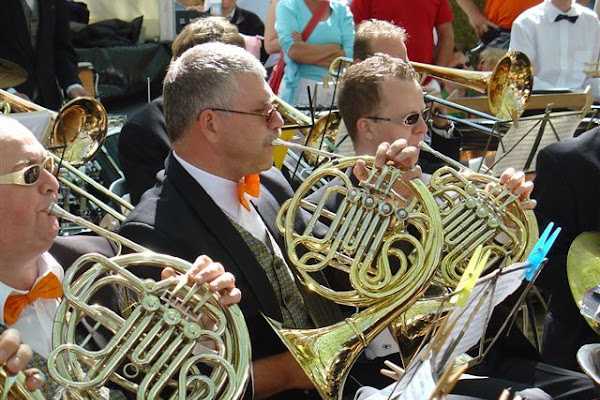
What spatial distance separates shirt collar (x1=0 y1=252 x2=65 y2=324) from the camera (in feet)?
7.45

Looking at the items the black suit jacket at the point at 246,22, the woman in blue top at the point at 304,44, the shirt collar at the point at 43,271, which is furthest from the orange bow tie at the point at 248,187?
the black suit jacket at the point at 246,22

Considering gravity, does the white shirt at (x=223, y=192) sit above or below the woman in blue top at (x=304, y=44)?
above

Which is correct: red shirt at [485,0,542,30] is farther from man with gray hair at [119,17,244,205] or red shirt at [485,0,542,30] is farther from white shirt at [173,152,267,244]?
white shirt at [173,152,267,244]

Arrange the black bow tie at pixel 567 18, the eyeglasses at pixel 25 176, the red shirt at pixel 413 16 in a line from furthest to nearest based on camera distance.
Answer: the black bow tie at pixel 567 18 → the red shirt at pixel 413 16 → the eyeglasses at pixel 25 176

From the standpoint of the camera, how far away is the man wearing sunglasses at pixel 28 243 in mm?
2240

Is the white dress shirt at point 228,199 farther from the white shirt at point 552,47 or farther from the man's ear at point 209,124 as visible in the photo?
the white shirt at point 552,47

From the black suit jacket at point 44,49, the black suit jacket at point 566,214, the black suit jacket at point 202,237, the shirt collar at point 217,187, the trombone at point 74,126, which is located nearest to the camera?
the black suit jacket at point 202,237

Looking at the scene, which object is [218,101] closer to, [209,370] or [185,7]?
[209,370]

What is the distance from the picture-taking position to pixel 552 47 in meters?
6.71

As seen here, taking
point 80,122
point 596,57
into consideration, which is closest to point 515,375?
point 80,122

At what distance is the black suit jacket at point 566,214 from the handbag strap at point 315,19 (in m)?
3.00

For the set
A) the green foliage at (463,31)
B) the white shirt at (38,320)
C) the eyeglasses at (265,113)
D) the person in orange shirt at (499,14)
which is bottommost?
the green foliage at (463,31)

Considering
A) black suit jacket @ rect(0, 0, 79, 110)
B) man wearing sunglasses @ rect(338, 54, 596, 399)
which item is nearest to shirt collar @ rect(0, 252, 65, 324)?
man wearing sunglasses @ rect(338, 54, 596, 399)

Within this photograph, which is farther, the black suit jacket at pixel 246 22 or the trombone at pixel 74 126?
the black suit jacket at pixel 246 22
